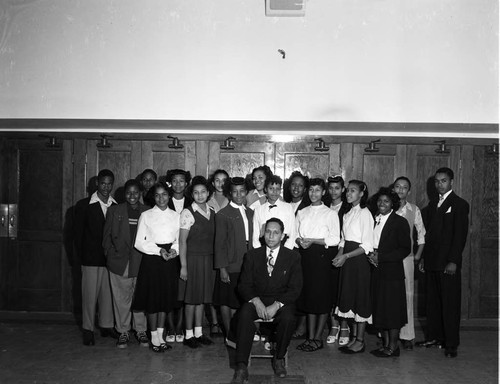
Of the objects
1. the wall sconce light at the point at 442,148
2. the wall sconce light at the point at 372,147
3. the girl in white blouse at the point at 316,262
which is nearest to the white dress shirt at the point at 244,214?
the girl in white blouse at the point at 316,262

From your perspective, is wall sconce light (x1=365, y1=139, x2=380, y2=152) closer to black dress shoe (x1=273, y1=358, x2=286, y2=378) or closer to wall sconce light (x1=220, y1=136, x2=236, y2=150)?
wall sconce light (x1=220, y1=136, x2=236, y2=150)

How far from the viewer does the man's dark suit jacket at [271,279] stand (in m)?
4.47

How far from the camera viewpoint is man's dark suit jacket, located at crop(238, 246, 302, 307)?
4.47 m

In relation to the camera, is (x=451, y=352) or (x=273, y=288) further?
(x=451, y=352)

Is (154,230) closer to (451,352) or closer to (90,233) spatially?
(90,233)

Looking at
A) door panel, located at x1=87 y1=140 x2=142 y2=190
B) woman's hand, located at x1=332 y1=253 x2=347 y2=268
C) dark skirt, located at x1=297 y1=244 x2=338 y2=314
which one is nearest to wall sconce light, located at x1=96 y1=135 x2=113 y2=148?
door panel, located at x1=87 y1=140 x2=142 y2=190

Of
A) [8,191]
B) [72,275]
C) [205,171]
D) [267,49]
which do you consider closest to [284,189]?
[205,171]

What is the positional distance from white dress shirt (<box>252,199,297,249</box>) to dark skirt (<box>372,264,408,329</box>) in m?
0.91

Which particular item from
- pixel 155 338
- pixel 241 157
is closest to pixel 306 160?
pixel 241 157

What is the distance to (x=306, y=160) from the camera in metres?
6.37

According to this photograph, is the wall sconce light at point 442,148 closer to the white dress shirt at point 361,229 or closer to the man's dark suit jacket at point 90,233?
the white dress shirt at point 361,229

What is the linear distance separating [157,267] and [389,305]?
7.07 ft

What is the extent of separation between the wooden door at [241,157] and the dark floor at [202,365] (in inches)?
80.5

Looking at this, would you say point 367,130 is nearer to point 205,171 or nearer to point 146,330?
Answer: point 205,171
